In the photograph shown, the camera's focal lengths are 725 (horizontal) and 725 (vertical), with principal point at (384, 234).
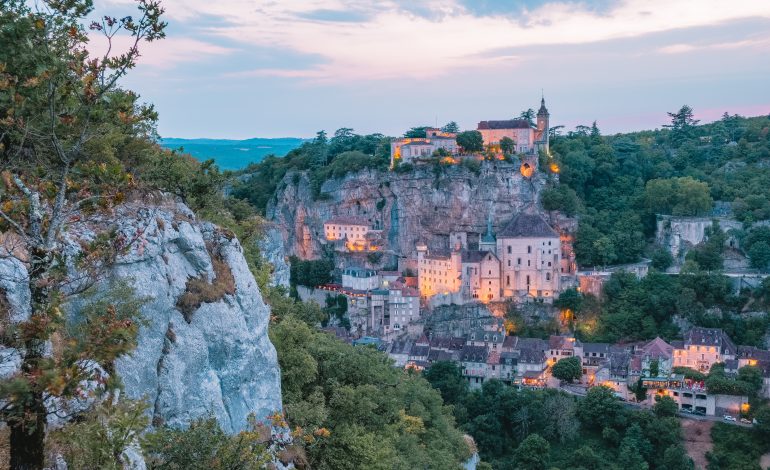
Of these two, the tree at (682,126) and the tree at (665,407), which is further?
the tree at (682,126)

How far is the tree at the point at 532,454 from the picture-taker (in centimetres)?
3400

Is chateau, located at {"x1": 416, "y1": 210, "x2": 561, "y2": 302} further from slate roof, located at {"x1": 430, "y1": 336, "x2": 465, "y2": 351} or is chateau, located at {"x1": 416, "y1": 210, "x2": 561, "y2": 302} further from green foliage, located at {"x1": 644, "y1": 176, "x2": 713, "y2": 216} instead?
green foliage, located at {"x1": 644, "y1": 176, "x2": 713, "y2": 216}

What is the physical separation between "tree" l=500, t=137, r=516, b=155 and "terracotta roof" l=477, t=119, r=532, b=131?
2571 mm

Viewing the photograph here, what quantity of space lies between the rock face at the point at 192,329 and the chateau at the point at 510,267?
134 feet

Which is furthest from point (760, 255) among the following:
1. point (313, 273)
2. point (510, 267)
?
point (313, 273)

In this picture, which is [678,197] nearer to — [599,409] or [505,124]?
[505,124]

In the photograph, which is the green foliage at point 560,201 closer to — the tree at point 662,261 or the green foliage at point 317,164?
the tree at point 662,261

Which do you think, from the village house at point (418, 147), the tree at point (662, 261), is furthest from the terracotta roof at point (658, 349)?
the village house at point (418, 147)

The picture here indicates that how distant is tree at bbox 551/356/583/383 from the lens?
42062 mm

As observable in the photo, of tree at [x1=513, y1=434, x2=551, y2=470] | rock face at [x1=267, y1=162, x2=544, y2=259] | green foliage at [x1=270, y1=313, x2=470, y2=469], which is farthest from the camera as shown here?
rock face at [x1=267, y1=162, x2=544, y2=259]

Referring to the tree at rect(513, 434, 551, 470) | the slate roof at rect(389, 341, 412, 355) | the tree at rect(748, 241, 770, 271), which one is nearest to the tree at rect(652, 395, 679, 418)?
the tree at rect(513, 434, 551, 470)

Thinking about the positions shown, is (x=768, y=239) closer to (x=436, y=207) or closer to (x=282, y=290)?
(x=436, y=207)

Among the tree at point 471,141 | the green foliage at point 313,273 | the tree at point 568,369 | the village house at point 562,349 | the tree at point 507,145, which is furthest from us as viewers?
the tree at point 471,141

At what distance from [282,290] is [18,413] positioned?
1824 centimetres
